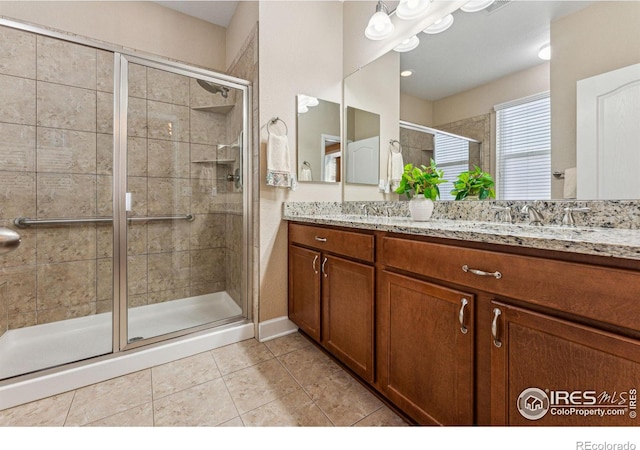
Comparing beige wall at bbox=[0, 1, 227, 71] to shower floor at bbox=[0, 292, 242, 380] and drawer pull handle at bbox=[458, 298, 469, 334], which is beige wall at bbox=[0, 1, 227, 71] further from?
drawer pull handle at bbox=[458, 298, 469, 334]

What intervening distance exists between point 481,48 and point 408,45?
492mm

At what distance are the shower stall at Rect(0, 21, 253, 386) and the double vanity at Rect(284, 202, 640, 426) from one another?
110cm

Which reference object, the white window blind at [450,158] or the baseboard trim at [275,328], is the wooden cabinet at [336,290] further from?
the white window blind at [450,158]

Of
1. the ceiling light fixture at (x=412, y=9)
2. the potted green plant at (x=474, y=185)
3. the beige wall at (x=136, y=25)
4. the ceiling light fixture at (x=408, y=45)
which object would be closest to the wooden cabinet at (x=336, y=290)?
the potted green plant at (x=474, y=185)

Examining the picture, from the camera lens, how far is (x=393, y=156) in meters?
2.00

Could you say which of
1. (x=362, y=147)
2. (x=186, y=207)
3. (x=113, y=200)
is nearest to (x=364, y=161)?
(x=362, y=147)

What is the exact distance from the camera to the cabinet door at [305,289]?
1708 mm

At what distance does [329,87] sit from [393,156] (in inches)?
32.0

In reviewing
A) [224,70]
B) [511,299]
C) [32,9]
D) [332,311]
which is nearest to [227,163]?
[224,70]

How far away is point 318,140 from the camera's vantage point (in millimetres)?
2211

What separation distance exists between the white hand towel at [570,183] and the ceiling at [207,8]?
268cm

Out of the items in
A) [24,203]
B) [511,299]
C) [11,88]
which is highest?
[11,88]

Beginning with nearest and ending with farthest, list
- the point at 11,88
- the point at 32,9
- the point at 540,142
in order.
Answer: the point at 540,142 < the point at 11,88 < the point at 32,9
